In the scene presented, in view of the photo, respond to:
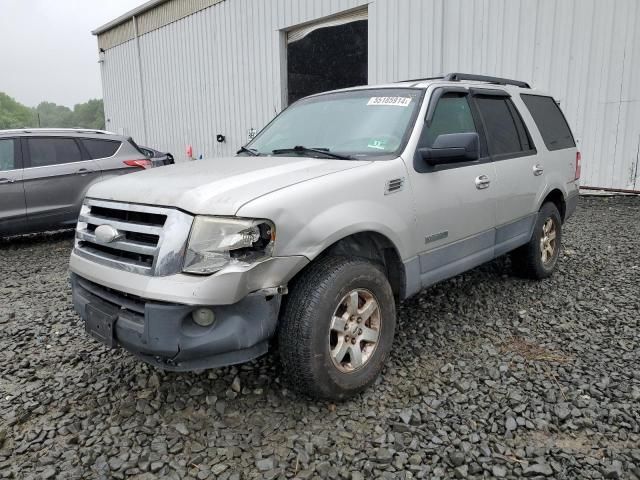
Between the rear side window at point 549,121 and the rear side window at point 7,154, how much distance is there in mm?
6375

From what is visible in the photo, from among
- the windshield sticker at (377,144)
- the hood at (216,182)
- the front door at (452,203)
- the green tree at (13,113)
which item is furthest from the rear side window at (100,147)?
the green tree at (13,113)

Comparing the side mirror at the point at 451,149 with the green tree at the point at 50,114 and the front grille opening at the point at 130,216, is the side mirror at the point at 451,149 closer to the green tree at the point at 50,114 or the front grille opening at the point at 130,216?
the front grille opening at the point at 130,216

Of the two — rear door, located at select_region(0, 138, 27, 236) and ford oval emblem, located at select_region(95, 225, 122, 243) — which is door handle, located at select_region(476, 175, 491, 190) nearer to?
ford oval emblem, located at select_region(95, 225, 122, 243)

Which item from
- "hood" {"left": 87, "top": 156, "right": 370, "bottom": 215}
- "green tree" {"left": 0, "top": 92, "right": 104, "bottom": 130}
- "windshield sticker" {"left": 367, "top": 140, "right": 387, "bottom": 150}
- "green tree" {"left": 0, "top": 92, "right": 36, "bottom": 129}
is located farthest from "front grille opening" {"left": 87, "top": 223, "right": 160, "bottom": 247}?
"green tree" {"left": 0, "top": 92, "right": 36, "bottom": 129}

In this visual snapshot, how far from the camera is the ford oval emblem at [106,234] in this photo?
2.65 metres

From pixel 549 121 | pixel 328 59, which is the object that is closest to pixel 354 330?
pixel 549 121

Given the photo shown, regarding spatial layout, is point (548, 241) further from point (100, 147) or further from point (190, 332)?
point (100, 147)

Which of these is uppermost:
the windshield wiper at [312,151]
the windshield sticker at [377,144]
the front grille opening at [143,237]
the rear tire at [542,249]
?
the windshield sticker at [377,144]

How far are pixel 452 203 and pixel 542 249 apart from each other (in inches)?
73.1

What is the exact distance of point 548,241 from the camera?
4895 mm

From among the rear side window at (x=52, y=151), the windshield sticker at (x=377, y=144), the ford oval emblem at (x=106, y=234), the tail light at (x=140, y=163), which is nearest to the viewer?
the ford oval emblem at (x=106, y=234)

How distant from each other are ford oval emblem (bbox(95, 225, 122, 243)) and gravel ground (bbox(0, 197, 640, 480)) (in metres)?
0.95

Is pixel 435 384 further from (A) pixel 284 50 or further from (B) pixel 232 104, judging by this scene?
(B) pixel 232 104

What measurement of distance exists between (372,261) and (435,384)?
2.73 ft
